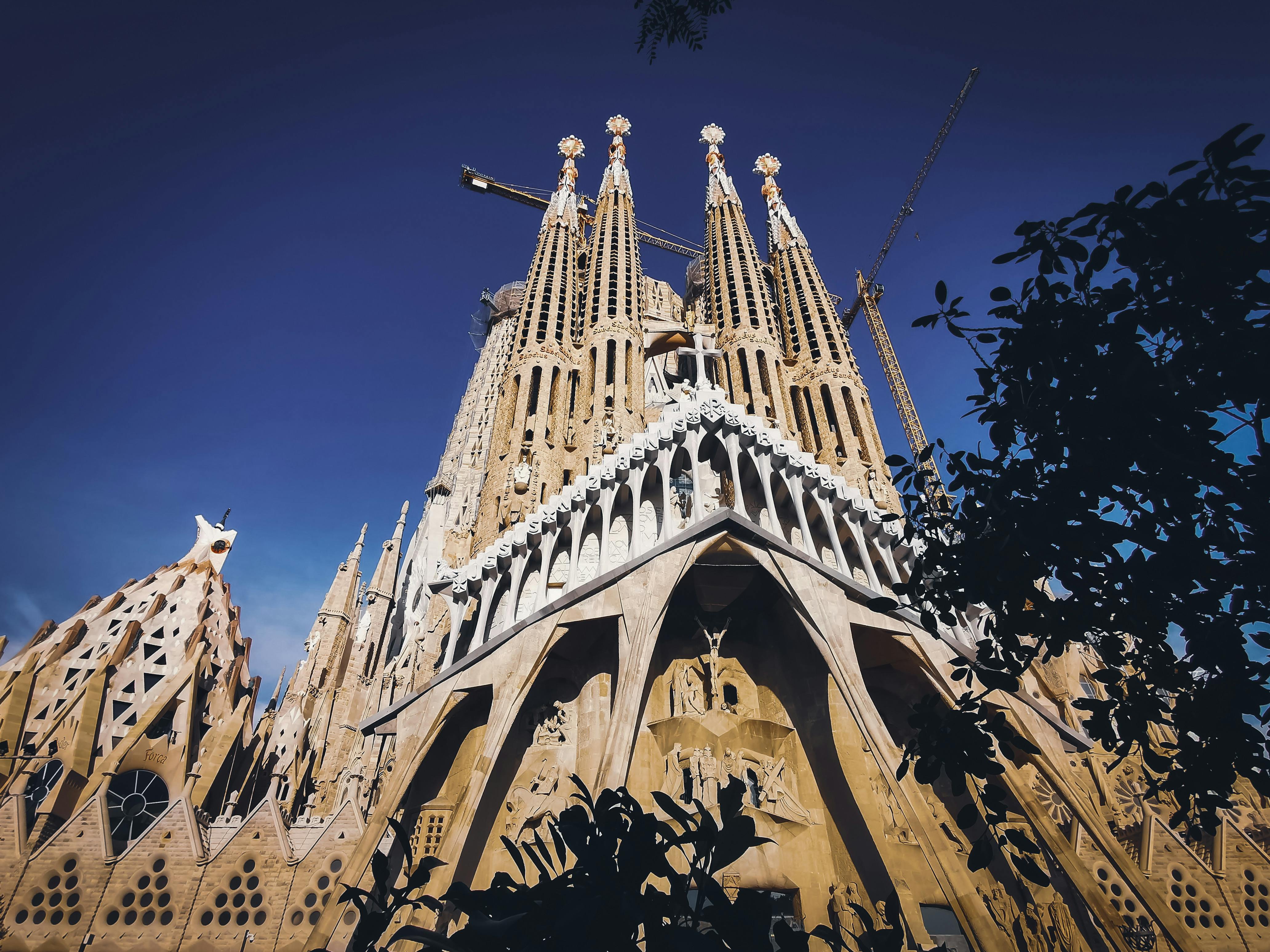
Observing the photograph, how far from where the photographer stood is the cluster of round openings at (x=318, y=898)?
13172 mm

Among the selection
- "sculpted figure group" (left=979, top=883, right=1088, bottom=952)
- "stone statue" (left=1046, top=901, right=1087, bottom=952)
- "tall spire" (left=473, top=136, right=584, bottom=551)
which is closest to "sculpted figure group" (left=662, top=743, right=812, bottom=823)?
"sculpted figure group" (left=979, top=883, right=1088, bottom=952)

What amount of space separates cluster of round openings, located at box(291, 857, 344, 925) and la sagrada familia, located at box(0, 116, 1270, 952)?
2.0 inches

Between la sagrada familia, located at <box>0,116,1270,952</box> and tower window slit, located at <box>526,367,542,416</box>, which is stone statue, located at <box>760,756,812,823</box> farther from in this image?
tower window slit, located at <box>526,367,542,416</box>

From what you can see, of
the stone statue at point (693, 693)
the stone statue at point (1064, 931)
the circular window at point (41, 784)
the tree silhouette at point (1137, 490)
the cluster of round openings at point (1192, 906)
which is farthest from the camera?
the stone statue at point (693, 693)

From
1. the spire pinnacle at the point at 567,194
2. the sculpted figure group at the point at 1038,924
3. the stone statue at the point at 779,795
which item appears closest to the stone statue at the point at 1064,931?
the sculpted figure group at the point at 1038,924

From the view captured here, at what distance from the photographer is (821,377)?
26281 mm

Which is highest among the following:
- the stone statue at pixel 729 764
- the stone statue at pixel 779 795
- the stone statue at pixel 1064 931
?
the stone statue at pixel 729 764

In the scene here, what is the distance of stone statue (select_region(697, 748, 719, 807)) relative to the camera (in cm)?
1409

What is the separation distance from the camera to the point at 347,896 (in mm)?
3580

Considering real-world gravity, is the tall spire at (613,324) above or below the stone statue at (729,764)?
above

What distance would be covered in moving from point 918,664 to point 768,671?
3.45 m

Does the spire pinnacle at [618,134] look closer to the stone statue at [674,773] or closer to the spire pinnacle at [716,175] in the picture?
the spire pinnacle at [716,175]

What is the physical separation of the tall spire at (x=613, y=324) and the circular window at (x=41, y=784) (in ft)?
49.3

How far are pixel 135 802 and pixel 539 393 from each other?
51.8 ft
